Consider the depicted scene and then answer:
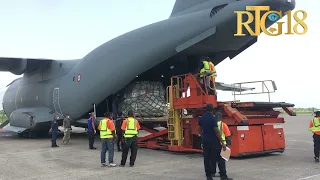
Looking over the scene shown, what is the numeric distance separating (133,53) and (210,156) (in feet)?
24.0

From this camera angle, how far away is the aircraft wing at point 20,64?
18250 millimetres

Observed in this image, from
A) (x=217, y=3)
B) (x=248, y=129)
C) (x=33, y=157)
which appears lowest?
(x=33, y=157)

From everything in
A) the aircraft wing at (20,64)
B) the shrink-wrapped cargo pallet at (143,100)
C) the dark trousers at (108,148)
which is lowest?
the dark trousers at (108,148)

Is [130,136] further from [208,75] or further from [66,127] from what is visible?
[66,127]

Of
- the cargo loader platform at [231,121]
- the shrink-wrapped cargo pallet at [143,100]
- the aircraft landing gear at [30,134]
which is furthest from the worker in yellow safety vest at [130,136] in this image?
the aircraft landing gear at [30,134]

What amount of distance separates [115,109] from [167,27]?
4.57 m

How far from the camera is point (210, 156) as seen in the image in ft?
25.0

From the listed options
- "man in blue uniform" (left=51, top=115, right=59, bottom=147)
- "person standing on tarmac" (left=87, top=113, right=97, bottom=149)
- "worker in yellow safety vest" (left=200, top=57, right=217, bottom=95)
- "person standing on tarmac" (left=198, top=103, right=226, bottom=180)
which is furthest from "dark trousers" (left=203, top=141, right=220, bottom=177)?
"man in blue uniform" (left=51, top=115, right=59, bottom=147)

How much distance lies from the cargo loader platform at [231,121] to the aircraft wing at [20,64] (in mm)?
9476

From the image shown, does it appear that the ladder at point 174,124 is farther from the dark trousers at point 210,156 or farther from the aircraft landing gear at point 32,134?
the aircraft landing gear at point 32,134

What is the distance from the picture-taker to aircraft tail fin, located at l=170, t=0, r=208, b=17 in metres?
13.3

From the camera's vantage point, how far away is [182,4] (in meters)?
13.9

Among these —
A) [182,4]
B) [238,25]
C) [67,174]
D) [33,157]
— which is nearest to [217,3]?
[238,25]

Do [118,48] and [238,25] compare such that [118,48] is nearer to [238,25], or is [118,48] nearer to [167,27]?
[167,27]
